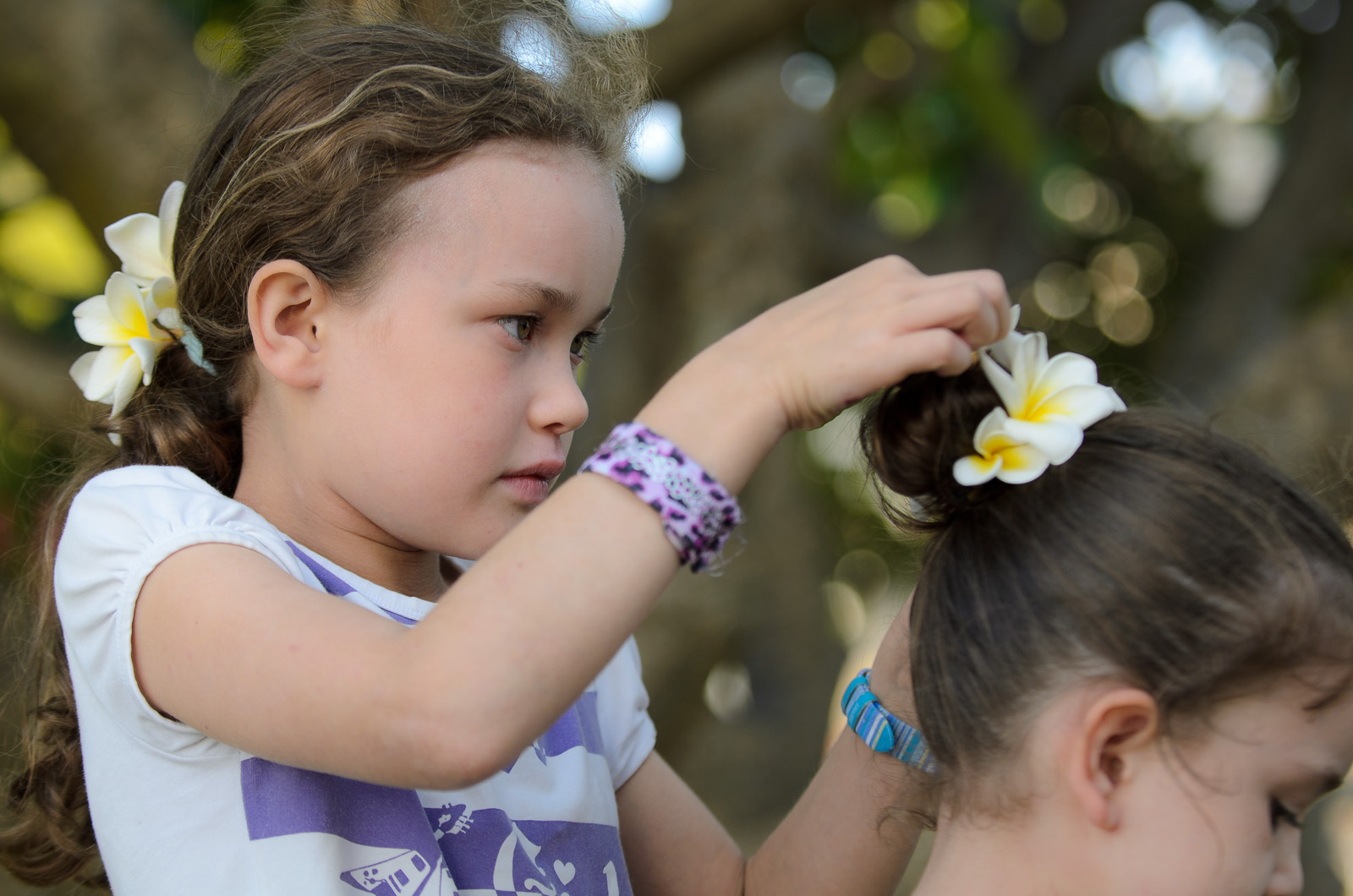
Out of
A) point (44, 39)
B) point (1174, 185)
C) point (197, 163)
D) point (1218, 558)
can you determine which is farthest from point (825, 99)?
point (1218, 558)

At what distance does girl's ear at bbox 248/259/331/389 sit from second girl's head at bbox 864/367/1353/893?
64 cm

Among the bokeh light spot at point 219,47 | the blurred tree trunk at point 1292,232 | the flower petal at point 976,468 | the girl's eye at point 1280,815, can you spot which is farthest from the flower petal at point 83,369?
the blurred tree trunk at point 1292,232

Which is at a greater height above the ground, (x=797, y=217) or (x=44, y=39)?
(x=797, y=217)

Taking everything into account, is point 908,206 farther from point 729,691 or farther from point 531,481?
point 531,481

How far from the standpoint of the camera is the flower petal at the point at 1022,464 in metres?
1.09

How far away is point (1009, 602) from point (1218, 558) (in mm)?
207

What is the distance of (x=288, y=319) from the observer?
4.32 feet

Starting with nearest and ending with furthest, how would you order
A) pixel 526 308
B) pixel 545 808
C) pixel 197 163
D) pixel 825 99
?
pixel 526 308
pixel 545 808
pixel 197 163
pixel 825 99

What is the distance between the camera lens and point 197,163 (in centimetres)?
147

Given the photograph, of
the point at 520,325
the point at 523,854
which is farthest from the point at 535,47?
the point at 523,854

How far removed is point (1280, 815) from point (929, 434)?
1.76ft

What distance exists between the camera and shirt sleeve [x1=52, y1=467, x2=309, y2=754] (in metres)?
1.11

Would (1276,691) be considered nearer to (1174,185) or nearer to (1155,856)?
(1155,856)

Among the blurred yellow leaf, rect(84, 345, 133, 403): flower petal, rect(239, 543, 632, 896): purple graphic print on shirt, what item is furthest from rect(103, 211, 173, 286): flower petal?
the blurred yellow leaf
